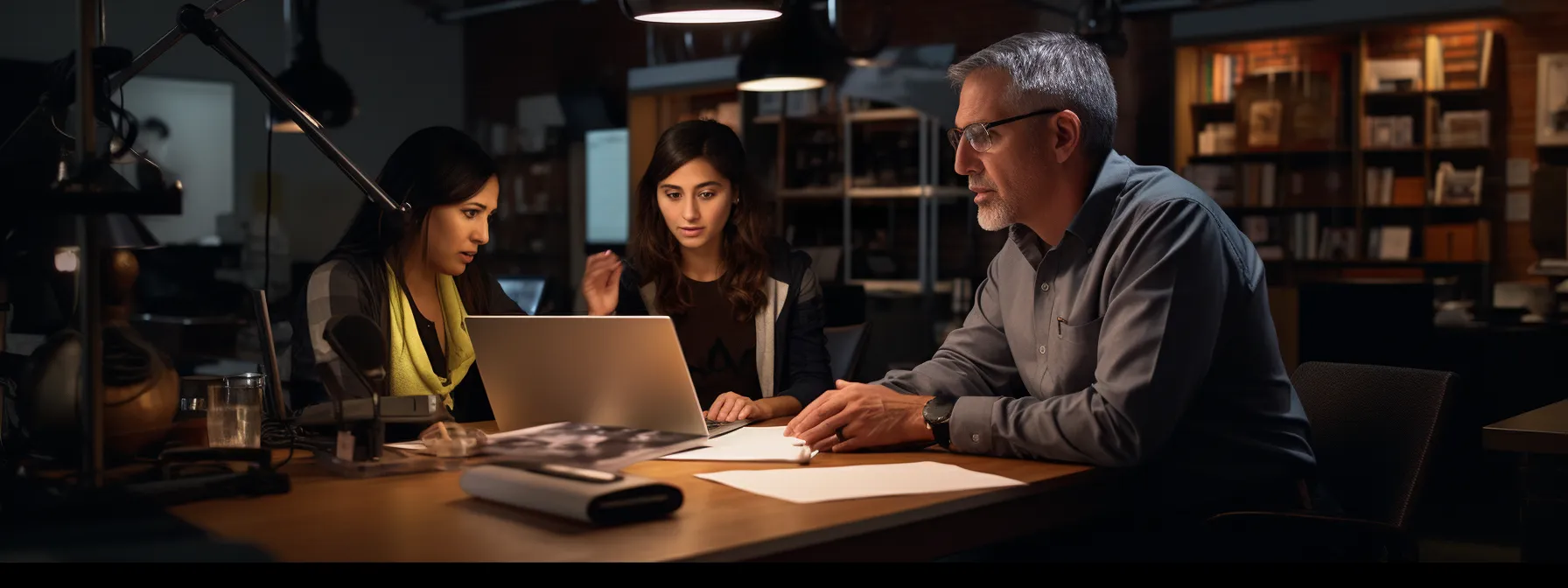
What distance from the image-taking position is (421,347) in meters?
2.52

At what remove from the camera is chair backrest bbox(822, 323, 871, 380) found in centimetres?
314

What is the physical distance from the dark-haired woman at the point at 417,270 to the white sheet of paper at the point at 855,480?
3.23 feet

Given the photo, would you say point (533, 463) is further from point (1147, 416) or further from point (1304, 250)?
point (1304, 250)

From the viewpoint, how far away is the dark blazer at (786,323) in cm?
298

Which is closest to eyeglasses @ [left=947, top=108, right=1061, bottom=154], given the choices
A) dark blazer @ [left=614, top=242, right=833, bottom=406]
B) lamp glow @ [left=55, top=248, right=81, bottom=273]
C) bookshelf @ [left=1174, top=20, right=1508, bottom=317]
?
dark blazer @ [left=614, top=242, right=833, bottom=406]

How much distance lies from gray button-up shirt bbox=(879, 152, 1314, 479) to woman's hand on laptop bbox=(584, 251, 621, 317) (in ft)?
3.48

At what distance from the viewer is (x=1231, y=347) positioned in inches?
74.6

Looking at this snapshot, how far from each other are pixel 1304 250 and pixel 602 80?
5.49 m

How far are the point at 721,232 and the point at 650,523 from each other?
176cm

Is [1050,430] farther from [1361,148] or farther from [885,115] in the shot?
[1361,148]

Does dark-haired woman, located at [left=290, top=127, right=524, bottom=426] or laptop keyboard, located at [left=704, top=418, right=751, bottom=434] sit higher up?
dark-haired woman, located at [left=290, top=127, right=524, bottom=426]

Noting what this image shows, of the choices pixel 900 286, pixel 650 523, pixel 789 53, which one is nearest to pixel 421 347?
pixel 650 523

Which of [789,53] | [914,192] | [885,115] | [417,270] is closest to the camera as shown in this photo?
[417,270]

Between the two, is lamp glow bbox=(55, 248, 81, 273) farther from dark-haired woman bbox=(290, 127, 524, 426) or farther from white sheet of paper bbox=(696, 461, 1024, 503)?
white sheet of paper bbox=(696, 461, 1024, 503)
